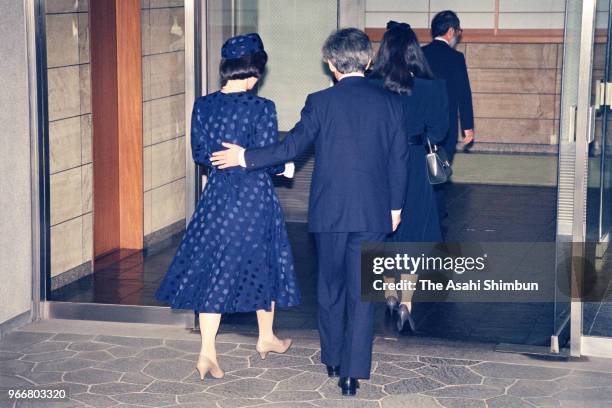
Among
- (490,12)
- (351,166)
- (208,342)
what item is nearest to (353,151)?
(351,166)

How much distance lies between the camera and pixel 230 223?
501 centimetres

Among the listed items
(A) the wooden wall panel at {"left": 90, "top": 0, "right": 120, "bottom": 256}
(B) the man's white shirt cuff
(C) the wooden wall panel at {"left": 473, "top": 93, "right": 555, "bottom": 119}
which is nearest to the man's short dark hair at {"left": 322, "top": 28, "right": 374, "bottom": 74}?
(B) the man's white shirt cuff

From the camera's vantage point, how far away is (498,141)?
41.7 ft

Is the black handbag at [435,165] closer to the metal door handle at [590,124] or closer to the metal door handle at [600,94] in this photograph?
the metal door handle at [590,124]

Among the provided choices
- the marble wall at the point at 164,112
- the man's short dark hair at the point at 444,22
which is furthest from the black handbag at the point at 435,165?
the marble wall at the point at 164,112

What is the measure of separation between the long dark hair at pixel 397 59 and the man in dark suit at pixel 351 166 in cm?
87

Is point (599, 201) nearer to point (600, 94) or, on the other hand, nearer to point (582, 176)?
point (600, 94)

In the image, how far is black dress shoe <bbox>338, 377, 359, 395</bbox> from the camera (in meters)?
4.86

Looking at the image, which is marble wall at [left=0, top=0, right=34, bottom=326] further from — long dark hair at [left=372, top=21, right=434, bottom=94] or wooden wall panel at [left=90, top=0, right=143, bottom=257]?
long dark hair at [left=372, top=21, right=434, bottom=94]

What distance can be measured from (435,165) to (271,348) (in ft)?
4.53

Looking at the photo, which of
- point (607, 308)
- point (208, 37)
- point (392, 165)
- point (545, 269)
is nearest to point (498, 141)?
point (545, 269)

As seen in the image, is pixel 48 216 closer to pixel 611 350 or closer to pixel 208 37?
pixel 208 37

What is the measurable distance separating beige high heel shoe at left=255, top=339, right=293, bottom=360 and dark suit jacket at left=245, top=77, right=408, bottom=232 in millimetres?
885

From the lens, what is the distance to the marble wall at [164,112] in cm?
746
